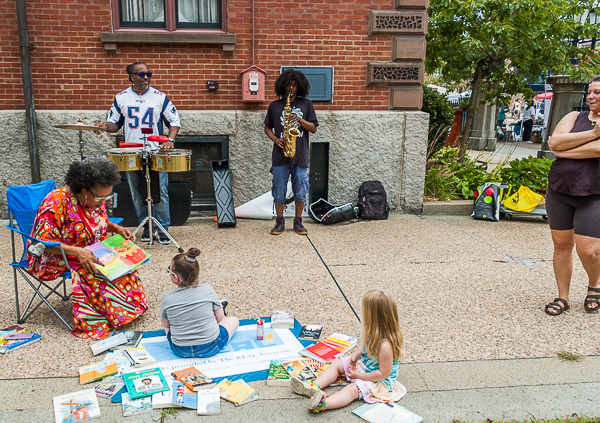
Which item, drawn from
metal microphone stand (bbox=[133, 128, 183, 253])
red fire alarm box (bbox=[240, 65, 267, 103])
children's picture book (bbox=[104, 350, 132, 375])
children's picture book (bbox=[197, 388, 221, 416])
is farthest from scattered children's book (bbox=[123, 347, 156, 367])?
red fire alarm box (bbox=[240, 65, 267, 103])

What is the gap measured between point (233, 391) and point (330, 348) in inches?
30.8

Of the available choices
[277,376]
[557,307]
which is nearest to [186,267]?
[277,376]

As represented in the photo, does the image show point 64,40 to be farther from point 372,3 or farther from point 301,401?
point 301,401

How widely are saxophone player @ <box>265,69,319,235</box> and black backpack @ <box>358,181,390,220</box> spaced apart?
3.55 feet

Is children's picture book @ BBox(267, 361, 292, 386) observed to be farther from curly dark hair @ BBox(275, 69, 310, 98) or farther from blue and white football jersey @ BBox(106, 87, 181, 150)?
curly dark hair @ BBox(275, 69, 310, 98)

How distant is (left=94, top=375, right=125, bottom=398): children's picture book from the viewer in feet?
9.86

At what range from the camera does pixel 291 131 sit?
630cm

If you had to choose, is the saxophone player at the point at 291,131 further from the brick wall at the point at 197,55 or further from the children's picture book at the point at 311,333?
the children's picture book at the point at 311,333

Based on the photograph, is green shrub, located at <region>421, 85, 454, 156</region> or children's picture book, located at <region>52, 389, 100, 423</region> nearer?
children's picture book, located at <region>52, 389, 100, 423</region>

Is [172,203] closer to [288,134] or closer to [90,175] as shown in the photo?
[288,134]

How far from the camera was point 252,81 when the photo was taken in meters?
6.96

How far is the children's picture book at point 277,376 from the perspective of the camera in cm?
315

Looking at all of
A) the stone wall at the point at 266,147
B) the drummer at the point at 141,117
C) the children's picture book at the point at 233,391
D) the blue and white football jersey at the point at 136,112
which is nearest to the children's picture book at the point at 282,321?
the children's picture book at the point at 233,391

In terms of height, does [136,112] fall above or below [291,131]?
above
